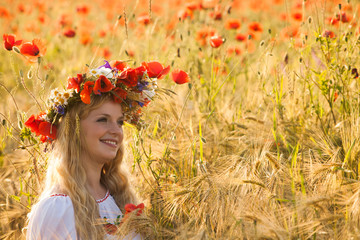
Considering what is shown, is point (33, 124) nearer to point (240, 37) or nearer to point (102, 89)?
point (102, 89)

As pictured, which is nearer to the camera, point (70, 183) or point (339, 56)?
point (70, 183)

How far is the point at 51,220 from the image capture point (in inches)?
76.1

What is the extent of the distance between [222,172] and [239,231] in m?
0.64

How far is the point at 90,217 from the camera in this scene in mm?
2105

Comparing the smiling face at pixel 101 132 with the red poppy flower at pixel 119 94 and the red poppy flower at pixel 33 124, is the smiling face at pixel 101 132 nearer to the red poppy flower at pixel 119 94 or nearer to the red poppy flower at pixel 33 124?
the red poppy flower at pixel 119 94

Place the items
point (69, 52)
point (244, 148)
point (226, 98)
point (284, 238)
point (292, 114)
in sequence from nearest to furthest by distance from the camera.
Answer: point (284, 238)
point (244, 148)
point (292, 114)
point (226, 98)
point (69, 52)

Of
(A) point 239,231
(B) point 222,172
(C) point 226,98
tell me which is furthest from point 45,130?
(C) point 226,98

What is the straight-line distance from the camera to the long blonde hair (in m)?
2.03

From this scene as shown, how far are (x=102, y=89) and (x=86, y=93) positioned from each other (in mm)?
76

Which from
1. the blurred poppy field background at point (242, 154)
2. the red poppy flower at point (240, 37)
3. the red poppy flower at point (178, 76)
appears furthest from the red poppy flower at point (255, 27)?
the red poppy flower at point (178, 76)

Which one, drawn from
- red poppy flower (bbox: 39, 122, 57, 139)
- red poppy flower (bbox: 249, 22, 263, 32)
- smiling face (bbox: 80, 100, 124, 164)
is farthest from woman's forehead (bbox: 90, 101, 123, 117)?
red poppy flower (bbox: 249, 22, 263, 32)

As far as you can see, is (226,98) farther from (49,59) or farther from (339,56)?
(49,59)

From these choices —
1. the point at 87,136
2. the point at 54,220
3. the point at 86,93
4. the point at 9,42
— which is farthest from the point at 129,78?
the point at 54,220

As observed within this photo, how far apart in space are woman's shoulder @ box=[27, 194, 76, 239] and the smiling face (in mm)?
318
